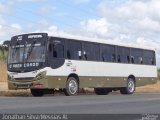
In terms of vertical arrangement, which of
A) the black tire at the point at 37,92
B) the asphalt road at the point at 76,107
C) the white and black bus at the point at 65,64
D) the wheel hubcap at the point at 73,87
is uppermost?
the white and black bus at the point at 65,64

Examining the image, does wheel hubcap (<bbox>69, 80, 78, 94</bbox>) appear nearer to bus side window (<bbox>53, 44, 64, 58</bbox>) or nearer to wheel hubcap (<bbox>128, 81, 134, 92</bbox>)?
bus side window (<bbox>53, 44, 64, 58</bbox>)

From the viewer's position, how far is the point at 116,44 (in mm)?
31984

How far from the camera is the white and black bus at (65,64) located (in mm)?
25875

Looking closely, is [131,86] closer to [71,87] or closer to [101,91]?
[101,91]

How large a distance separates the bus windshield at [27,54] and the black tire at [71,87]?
223cm

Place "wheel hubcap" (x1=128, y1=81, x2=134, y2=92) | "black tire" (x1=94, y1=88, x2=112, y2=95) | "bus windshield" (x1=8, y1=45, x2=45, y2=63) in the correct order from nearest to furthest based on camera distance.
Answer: "bus windshield" (x1=8, y1=45, x2=45, y2=63)
"black tire" (x1=94, y1=88, x2=112, y2=95)
"wheel hubcap" (x1=128, y1=81, x2=134, y2=92)

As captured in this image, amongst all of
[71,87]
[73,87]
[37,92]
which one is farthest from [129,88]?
[37,92]

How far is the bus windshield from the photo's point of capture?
1016 inches

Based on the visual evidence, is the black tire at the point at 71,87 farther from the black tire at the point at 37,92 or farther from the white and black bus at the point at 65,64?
the black tire at the point at 37,92

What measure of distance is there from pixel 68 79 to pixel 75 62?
1024 millimetres

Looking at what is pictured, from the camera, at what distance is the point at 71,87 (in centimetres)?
2739

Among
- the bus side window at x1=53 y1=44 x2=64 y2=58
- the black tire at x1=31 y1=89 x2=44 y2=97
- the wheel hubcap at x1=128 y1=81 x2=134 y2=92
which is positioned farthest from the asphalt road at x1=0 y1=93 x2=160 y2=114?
the wheel hubcap at x1=128 y1=81 x2=134 y2=92

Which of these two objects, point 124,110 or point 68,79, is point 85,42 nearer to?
point 68,79

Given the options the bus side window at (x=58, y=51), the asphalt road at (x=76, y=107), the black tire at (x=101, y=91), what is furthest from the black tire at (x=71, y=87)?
the asphalt road at (x=76, y=107)
